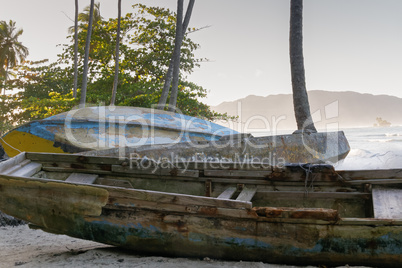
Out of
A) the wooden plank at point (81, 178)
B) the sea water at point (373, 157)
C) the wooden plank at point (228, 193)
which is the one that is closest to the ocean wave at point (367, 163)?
the sea water at point (373, 157)

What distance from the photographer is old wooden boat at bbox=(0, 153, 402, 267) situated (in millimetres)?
2674

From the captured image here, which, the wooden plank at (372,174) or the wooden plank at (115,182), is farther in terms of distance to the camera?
the wooden plank at (115,182)

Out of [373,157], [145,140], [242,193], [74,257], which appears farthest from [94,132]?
[373,157]

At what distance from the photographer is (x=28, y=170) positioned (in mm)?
3961

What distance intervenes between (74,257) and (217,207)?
1.57m

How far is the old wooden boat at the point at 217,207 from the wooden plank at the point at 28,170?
0.01 metres

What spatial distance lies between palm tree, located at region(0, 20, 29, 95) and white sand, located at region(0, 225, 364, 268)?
2915cm

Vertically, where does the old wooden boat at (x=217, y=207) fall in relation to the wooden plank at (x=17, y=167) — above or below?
below

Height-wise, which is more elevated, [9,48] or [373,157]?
[9,48]

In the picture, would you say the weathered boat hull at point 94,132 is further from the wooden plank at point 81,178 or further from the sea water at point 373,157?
the sea water at point 373,157

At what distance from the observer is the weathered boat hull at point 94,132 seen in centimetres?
688

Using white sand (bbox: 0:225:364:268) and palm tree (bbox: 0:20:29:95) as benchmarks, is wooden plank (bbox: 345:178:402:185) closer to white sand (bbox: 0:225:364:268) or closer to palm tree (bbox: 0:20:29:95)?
white sand (bbox: 0:225:364:268)
